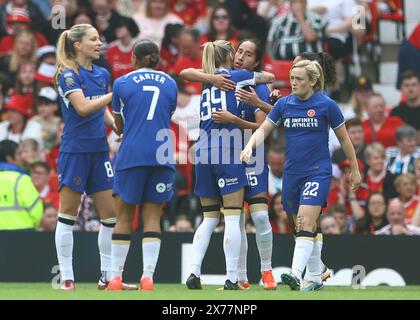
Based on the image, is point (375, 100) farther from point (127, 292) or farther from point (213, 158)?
point (127, 292)

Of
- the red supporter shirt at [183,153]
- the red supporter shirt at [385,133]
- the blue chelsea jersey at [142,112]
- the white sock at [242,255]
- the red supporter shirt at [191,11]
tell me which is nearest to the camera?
the blue chelsea jersey at [142,112]

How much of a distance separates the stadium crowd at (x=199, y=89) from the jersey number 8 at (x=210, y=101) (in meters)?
3.30

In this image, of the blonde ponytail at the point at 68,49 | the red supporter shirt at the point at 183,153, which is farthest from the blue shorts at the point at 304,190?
the red supporter shirt at the point at 183,153

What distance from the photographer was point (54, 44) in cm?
1798

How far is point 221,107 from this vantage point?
38.0ft

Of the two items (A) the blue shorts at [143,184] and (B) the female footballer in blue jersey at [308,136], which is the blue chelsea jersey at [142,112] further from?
(B) the female footballer in blue jersey at [308,136]

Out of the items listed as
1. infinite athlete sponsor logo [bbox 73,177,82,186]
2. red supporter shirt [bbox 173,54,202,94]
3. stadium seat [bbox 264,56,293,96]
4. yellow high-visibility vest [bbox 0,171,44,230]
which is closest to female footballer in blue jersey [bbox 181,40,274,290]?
infinite athlete sponsor logo [bbox 73,177,82,186]

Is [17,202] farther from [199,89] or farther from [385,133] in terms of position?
[385,133]

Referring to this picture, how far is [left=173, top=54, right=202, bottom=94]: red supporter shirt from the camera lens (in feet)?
55.7

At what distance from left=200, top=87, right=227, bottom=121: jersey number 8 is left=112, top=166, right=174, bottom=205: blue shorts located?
0.69 metres

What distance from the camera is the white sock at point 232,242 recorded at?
449 inches

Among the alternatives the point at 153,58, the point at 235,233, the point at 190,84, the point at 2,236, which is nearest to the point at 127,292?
the point at 235,233

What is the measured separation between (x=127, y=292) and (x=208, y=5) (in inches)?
355

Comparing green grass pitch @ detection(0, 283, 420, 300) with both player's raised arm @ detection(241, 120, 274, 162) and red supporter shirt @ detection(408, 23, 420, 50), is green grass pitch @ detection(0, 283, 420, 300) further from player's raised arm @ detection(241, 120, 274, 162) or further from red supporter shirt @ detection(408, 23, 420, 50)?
red supporter shirt @ detection(408, 23, 420, 50)
